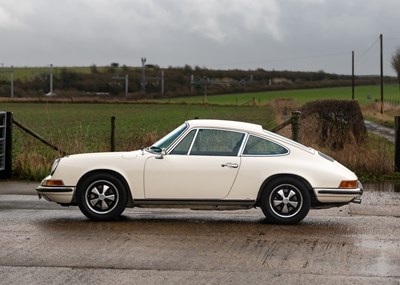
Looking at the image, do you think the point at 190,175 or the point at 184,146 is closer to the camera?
the point at 190,175

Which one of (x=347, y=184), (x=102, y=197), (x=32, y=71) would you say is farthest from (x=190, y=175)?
(x=32, y=71)

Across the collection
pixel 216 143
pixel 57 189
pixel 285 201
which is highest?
pixel 216 143

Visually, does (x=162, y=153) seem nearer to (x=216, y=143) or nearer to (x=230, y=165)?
(x=216, y=143)

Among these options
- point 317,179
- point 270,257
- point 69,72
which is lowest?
point 270,257

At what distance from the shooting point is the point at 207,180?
10148 mm

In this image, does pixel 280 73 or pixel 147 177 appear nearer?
pixel 147 177

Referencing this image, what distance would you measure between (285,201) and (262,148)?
773 mm

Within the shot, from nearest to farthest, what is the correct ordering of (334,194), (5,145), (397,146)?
(334,194)
(5,145)
(397,146)

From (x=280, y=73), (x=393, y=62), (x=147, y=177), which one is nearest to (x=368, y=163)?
(x=147, y=177)

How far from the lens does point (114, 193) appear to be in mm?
10266

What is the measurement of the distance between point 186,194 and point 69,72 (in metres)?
121

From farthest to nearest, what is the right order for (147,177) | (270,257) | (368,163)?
(368,163) → (147,177) → (270,257)

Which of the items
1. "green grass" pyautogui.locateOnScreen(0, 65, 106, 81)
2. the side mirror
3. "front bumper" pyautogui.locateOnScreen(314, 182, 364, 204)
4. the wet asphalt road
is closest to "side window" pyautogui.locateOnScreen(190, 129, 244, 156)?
the side mirror

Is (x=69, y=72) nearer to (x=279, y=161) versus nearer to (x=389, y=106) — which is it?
(x=389, y=106)
